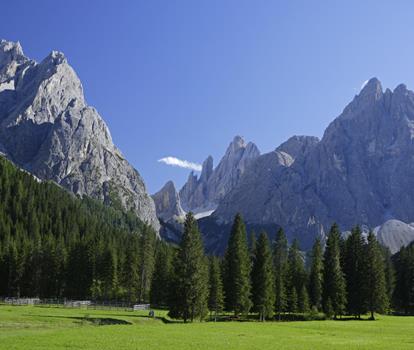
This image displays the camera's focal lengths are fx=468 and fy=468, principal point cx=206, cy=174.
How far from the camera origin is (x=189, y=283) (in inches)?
2822

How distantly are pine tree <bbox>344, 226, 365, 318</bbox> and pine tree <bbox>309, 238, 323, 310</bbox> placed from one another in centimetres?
689

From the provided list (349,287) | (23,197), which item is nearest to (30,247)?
(23,197)

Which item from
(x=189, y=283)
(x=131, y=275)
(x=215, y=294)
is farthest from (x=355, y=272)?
(x=131, y=275)

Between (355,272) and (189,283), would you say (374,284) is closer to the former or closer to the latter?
(355,272)

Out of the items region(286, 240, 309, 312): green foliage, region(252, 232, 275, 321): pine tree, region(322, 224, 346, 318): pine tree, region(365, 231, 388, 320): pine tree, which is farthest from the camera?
region(286, 240, 309, 312): green foliage

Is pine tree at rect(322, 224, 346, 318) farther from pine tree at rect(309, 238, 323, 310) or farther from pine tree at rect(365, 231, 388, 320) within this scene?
pine tree at rect(365, 231, 388, 320)

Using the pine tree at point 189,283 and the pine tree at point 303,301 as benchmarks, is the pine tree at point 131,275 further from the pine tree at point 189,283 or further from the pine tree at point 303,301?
the pine tree at point 189,283

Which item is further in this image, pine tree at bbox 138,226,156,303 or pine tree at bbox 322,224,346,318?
pine tree at bbox 138,226,156,303

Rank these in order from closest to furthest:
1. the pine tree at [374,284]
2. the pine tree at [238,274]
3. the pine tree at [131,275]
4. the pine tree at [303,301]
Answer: the pine tree at [238,274] < the pine tree at [303,301] < the pine tree at [374,284] < the pine tree at [131,275]

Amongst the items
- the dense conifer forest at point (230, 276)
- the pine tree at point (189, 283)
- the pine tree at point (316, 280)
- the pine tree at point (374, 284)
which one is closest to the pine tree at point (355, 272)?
the dense conifer forest at point (230, 276)

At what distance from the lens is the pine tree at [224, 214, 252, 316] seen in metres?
84.1

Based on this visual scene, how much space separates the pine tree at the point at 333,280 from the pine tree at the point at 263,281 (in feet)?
40.7

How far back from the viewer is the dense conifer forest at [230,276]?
76250 millimetres

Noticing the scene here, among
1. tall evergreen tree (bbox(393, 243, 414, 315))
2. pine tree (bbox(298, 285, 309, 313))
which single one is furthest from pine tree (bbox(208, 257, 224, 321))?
tall evergreen tree (bbox(393, 243, 414, 315))
